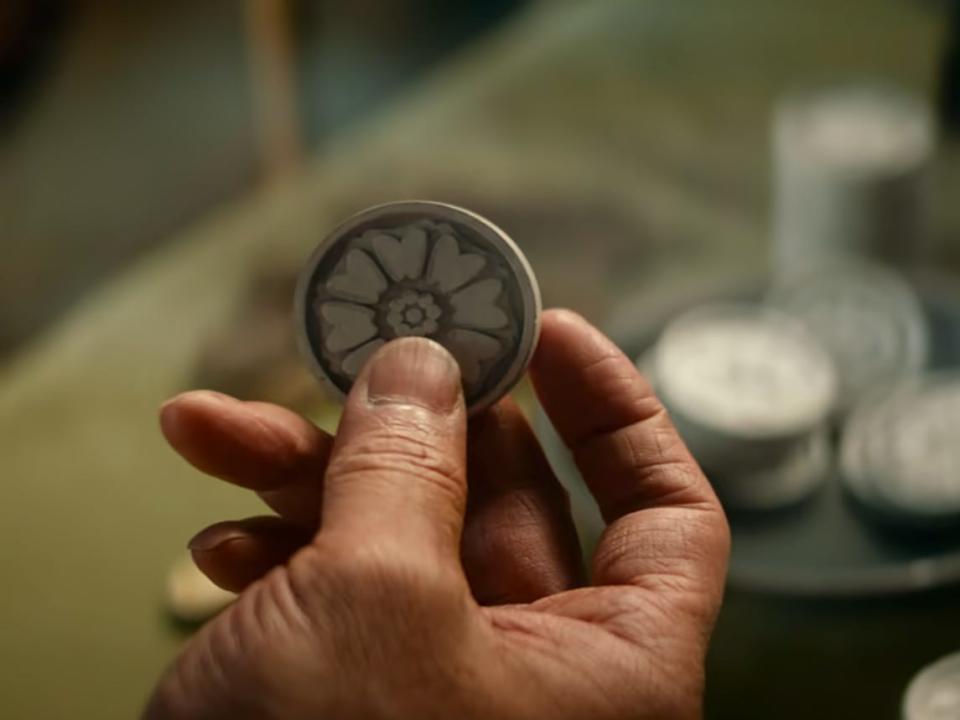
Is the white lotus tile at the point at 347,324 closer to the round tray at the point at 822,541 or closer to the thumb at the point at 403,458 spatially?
the thumb at the point at 403,458

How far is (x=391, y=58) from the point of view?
1.33 metres

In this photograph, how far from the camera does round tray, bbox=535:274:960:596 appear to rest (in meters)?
0.64

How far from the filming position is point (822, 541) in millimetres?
697

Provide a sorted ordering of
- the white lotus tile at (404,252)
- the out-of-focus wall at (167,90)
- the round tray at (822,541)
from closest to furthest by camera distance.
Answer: the white lotus tile at (404,252) → the round tray at (822,541) → the out-of-focus wall at (167,90)

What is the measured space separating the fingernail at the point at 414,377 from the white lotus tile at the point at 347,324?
38 mm

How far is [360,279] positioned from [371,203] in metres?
0.55

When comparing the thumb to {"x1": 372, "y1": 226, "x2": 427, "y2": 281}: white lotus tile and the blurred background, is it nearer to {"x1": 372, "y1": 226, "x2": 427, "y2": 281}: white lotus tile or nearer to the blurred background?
{"x1": 372, "y1": 226, "x2": 427, "y2": 281}: white lotus tile

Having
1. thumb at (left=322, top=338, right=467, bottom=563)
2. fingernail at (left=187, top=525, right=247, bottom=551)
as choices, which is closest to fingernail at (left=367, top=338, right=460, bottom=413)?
thumb at (left=322, top=338, right=467, bottom=563)

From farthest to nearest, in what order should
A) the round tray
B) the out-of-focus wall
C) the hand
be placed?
the out-of-focus wall
the round tray
the hand

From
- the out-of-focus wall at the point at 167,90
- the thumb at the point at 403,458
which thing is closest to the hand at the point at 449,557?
the thumb at the point at 403,458

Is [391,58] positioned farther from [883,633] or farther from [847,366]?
[883,633]

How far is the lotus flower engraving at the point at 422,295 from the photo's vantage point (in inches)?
19.6

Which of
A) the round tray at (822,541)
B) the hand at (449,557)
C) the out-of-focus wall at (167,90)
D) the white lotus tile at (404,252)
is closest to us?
the hand at (449,557)

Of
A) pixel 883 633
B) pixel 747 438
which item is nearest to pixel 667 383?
pixel 747 438
